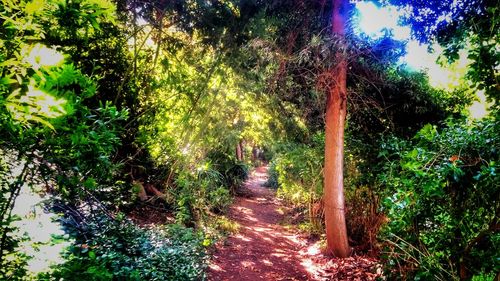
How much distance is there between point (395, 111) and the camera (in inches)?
286

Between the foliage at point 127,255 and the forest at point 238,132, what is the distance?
0.02 m

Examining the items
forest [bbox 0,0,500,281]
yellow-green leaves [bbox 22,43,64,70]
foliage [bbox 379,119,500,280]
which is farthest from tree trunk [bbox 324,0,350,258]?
yellow-green leaves [bbox 22,43,64,70]

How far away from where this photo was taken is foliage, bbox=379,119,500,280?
2.99 meters

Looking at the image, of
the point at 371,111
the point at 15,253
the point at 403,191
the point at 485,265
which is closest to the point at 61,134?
the point at 15,253

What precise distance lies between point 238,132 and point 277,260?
6.02 meters

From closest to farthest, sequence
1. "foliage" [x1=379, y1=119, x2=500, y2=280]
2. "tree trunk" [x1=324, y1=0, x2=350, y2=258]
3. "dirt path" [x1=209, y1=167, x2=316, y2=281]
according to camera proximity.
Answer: "foliage" [x1=379, y1=119, x2=500, y2=280] → "dirt path" [x1=209, y1=167, x2=316, y2=281] → "tree trunk" [x1=324, y1=0, x2=350, y2=258]

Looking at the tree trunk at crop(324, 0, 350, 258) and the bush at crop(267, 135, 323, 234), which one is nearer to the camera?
the tree trunk at crop(324, 0, 350, 258)

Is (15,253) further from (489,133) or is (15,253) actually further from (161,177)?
(161,177)

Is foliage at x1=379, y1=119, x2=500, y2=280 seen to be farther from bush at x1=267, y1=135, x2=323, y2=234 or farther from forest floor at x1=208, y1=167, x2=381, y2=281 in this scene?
bush at x1=267, y1=135, x2=323, y2=234

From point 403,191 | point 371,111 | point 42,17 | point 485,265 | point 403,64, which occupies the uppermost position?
point 403,64

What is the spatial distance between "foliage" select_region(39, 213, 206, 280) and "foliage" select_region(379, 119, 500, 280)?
2.88 meters

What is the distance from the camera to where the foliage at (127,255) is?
107 inches

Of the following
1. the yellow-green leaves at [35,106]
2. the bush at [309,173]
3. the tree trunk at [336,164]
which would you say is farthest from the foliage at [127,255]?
the bush at [309,173]

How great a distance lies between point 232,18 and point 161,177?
15.9 ft
